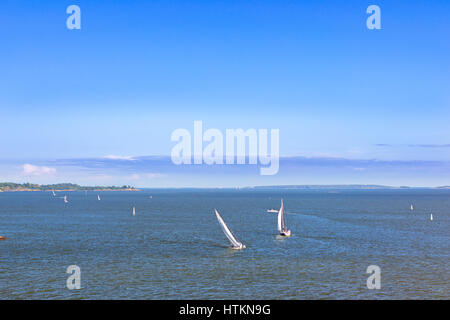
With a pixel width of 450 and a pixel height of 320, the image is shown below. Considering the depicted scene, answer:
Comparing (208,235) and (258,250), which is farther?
(208,235)

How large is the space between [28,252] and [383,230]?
2924 inches

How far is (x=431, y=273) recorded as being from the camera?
5116 centimetres

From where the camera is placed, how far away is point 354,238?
82750mm

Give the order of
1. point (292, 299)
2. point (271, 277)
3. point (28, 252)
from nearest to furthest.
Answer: point (292, 299) → point (271, 277) → point (28, 252)

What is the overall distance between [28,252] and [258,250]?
3578cm
